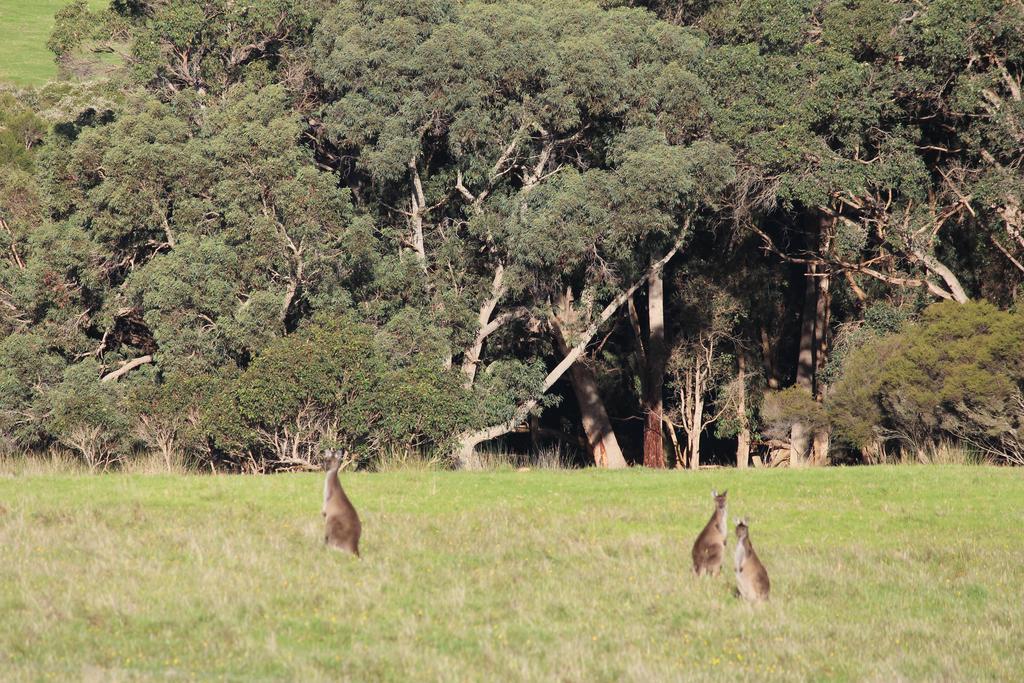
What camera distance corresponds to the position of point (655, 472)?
24.5m

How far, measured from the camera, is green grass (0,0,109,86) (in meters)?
69.3

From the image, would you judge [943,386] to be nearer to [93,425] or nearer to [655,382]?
[655,382]

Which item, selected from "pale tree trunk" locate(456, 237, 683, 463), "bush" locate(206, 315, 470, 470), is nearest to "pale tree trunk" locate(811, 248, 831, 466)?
"pale tree trunk" locate(456, 237, 683, 463)

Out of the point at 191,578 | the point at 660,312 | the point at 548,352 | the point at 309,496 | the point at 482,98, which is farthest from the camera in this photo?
the point at 660,312

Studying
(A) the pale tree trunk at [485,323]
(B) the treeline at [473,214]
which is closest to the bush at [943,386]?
(B) the treeline at [473,214]

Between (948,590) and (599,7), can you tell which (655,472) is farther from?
(599,7)

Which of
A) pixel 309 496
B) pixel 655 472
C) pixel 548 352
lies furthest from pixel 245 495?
pixel 548 352

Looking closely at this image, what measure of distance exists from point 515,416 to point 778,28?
39.8 ft

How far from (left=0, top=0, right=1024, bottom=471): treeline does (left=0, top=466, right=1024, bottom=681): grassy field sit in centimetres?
971

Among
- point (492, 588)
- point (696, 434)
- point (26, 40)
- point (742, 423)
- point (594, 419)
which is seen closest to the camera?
point (492, 588)

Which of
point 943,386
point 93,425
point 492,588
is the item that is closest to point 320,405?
point 93,425

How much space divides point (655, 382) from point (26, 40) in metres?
51.2

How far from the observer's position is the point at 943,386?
2886 cm

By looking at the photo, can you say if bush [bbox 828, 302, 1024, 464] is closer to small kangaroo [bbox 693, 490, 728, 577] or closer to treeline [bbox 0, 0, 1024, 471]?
treeline [bbox 0, 0, 1024, 471]
